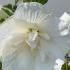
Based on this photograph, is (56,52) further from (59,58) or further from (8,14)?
(8,14)

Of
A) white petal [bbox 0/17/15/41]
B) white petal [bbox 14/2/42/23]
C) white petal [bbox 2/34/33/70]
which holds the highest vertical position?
white petal [bbox 14/2/42/23]

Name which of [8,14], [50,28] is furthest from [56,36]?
[8,14]

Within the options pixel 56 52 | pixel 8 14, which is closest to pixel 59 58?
pixel 56 52

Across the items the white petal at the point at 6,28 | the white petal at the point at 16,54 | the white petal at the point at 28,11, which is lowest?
the white petal at the point at 16,54

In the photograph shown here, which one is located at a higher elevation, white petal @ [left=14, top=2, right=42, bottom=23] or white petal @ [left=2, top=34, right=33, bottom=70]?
white petal @ [left=14, top=2, right=42, bottom=23]

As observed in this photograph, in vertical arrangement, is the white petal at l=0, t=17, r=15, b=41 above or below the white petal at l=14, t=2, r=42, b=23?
below

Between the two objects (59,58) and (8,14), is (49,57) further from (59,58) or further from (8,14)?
(8,14)
